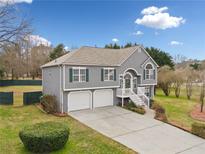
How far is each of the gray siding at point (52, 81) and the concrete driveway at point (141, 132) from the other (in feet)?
9.90

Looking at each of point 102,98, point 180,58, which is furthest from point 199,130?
point 180,58

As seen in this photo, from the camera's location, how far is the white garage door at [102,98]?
19.4m

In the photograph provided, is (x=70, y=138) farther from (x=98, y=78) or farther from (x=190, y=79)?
(x=190, y=79)

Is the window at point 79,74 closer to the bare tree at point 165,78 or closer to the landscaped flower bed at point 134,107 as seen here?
the landscaped flower bed at point 134,107

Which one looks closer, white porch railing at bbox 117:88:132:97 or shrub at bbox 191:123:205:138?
shrub at bbox 191:123:205:138

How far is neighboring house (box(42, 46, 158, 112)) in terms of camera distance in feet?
57.0

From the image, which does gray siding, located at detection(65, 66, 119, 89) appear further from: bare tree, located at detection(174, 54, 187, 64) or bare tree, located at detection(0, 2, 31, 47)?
bare tree, located at detection(174, 54, 187, 64)

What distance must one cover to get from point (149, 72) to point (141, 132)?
12.2 m

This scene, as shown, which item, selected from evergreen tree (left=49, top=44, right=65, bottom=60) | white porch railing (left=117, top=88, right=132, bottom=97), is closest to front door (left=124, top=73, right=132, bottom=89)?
white porch railing (left=117, top=88, right=132, bottom=97)

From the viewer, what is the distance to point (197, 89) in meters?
38.0

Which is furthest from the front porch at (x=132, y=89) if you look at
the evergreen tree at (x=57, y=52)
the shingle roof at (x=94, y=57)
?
the evergreen tree at (x=57, y=52)

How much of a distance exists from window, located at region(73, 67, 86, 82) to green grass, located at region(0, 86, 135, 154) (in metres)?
3.88

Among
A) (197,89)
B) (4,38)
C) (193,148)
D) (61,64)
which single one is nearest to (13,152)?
(61,64)

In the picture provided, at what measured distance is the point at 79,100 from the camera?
18.2 meters
